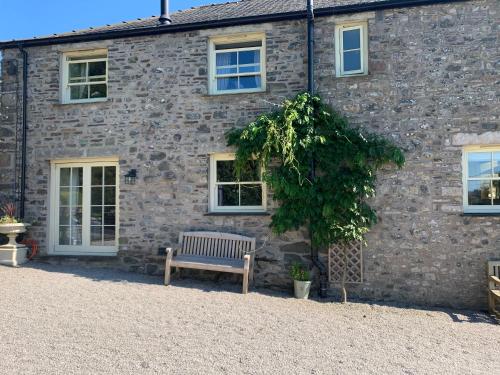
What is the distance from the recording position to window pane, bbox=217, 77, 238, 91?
8.62 metres

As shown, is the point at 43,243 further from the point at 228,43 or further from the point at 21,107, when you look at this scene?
the point at 228,43

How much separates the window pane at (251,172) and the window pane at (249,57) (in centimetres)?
219

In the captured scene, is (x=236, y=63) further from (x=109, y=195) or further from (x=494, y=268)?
(x=494, y=268)

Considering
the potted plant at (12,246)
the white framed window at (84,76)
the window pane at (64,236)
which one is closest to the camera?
the potted plant at (12,246)

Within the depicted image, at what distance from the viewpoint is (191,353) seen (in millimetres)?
4465

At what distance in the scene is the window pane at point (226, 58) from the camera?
8.65m

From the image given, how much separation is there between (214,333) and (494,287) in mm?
4984

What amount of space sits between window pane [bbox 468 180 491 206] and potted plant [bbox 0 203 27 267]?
9145mm

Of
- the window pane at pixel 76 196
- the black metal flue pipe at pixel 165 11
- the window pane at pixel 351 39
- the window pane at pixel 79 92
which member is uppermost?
the black metal flue pipe at pixel 165 11

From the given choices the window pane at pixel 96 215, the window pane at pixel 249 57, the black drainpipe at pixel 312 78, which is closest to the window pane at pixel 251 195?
the black drainpipe at pixel 312 78

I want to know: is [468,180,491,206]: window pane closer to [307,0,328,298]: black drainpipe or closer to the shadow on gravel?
the shadow on gravel

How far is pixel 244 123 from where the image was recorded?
8.26 metres

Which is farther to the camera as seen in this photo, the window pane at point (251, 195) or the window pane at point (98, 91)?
the window pane at point (98, 91)

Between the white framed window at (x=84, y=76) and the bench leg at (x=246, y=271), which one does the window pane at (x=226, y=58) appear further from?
the bench leg at (x=246, y=271)
